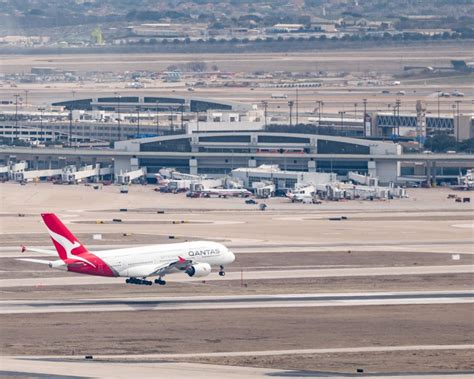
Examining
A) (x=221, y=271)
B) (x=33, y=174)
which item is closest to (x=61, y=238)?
(x=221, y=271)

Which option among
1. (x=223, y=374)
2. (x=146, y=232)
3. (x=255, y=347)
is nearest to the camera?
(x=223, y=374)

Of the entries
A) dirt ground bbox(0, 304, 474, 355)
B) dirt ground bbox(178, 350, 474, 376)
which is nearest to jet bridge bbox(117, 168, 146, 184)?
dirt ground bbox(0, 304, 474, 355)

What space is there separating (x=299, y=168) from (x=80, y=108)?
2069 inches

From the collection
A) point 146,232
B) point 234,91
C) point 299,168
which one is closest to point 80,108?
point 234,91

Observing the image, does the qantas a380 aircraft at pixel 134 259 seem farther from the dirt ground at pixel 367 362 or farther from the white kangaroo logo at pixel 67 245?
the dirt ground at pixel 367 362

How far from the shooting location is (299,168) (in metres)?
106

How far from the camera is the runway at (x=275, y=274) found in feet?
194

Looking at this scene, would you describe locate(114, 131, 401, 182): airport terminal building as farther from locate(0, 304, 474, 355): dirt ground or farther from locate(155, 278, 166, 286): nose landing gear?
locate(0, 304, 474, 355): dirt ground

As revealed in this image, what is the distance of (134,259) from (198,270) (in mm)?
2615

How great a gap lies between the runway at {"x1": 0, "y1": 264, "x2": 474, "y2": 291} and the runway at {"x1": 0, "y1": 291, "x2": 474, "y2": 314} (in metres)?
4.10

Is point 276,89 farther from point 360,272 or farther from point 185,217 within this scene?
point 360,272

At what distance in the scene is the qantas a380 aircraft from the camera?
182 ft

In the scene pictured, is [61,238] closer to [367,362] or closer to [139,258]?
[139,258]

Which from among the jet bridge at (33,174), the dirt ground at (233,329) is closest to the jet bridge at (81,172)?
the jet bridge at (33,174)
